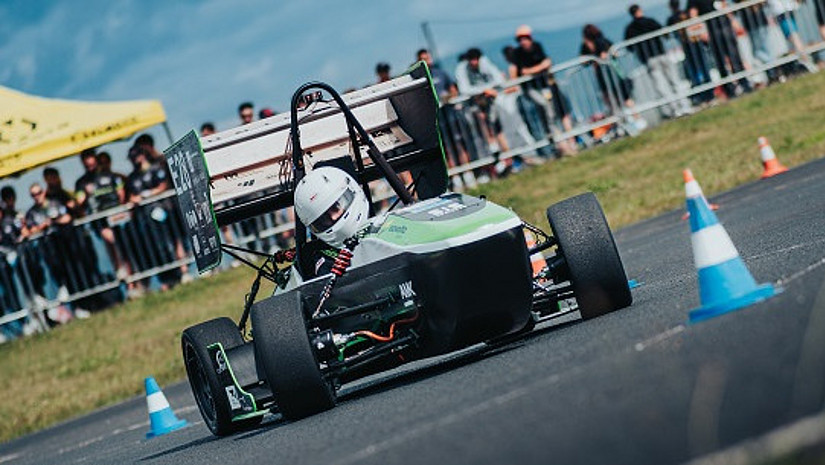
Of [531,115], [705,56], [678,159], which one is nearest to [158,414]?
[678,159]

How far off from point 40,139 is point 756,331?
16702mm

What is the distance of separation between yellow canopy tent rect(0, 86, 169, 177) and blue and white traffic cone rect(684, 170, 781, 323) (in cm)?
1526

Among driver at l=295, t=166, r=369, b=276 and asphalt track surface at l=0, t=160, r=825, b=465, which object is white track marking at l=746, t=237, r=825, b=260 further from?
driver at l=295, t=166, r=369, b=276

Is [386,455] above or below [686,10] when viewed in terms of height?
below

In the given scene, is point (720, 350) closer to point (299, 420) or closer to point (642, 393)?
point (642, 393)

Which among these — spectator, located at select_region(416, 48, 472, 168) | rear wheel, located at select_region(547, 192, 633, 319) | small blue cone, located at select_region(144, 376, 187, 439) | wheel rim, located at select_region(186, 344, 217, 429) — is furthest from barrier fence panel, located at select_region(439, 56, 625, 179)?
rear wheel, located at select_region(547, 192, 633, 319)

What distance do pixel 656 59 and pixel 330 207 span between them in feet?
50.9

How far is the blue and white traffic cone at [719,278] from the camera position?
7914 millimetres

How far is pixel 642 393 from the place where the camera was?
6078 mm

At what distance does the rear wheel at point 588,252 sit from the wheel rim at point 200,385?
8.60ft

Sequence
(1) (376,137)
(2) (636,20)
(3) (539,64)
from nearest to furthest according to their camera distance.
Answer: (1) (376,137), (3) (539,64), (2) (636,20)

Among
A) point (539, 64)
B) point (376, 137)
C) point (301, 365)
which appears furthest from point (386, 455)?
point (539, 64)

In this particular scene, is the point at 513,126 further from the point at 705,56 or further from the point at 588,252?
the point at 588,252

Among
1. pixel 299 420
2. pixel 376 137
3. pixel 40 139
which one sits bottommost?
pixel 299 420
